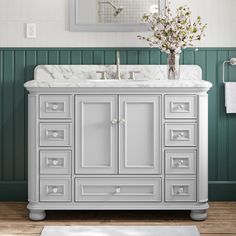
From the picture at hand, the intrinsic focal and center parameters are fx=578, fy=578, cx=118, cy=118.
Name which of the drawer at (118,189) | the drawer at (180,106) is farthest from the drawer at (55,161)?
the drawer at (180,106)

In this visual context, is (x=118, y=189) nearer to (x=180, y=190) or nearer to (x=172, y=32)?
(x=180, y=190)

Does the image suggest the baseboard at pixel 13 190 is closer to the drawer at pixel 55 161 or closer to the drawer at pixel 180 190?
the drawer at pixel 55 161

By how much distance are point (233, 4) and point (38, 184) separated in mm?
1853

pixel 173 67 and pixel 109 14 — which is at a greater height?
pixel 109 14

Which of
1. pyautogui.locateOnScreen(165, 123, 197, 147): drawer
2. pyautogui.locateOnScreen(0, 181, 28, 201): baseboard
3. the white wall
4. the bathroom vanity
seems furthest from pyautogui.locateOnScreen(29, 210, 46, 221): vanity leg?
the white wall

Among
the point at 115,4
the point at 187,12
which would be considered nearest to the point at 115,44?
the point at 115,4

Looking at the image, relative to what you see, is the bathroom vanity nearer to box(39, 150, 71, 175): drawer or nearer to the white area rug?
box(39, 150, 71, 175): drawer

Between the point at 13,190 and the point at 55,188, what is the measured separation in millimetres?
655

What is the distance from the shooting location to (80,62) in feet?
13.4

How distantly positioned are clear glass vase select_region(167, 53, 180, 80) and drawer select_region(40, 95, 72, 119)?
72 centimetres

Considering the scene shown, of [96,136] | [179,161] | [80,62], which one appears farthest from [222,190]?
[80,62]

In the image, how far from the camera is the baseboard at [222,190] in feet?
13.6

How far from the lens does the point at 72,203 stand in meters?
3.61

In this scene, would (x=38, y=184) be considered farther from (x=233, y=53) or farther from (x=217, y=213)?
(x=233, y=53)
